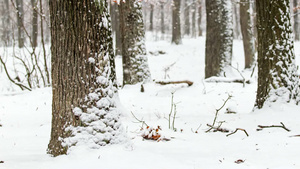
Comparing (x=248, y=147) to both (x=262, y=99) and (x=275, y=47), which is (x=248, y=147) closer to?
(x=262, y=99)

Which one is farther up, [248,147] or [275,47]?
[275,47]

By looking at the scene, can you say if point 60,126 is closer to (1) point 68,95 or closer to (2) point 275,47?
(1) point 68,95

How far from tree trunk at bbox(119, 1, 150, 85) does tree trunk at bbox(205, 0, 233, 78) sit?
2078mm

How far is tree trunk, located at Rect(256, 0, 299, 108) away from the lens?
3.84 m

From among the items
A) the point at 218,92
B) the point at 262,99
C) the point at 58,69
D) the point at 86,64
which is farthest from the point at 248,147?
the point at 218,92

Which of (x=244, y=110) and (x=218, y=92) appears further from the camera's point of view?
(x=218, y=92)

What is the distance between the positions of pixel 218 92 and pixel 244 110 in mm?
1190

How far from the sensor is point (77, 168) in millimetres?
2225

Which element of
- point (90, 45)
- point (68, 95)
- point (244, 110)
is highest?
point (90, 45)

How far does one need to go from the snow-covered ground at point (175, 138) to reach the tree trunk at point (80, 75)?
0.17m

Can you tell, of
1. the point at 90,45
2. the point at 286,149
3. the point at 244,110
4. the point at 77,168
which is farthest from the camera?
the point at 244,110

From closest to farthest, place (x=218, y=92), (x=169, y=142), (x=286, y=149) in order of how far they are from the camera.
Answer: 1. (x=286, y=149)
2. (x=169, y=142)
3. (x=218, y=92)

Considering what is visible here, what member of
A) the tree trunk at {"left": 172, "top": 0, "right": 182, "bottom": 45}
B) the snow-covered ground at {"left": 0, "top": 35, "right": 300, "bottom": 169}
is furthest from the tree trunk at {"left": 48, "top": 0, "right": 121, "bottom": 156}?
the tree trunk at {"left": 172, "top": 0, "right": 182, "bottom": 45}

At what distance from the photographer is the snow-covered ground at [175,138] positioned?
7.73 ft
